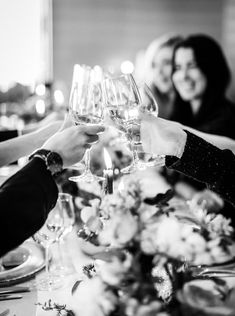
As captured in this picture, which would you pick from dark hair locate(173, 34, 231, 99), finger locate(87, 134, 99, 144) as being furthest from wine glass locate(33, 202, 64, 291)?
dark hair locate(173, 34, 231, 99)

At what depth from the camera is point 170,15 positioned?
756 centimetres

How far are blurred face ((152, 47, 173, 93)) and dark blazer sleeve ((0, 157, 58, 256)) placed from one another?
267 cm

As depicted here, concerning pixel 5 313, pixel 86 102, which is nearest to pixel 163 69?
pixel 86 102

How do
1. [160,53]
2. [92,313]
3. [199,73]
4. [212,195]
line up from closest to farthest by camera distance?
[92,313], [212,195], [199,73], [160,53]

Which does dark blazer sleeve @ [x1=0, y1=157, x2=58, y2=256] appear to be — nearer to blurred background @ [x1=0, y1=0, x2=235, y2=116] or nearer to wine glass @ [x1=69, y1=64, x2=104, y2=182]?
wine glass @ [x1=69, y1=64, x2=104, y2=182]

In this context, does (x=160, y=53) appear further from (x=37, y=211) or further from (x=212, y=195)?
(x=37, y=211)

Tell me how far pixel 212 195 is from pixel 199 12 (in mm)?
6460

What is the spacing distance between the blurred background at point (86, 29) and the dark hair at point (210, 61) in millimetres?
4734

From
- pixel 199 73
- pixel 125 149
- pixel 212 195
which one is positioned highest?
pixel 199 73

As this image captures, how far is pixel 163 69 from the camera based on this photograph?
3449 mm

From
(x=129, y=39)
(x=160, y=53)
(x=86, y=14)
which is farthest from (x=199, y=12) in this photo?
(x=160, y=53)

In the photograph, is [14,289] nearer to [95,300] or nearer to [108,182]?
[108,182]

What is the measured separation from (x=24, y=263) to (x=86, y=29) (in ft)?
21.8

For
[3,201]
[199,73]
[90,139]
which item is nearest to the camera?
[3,201]
